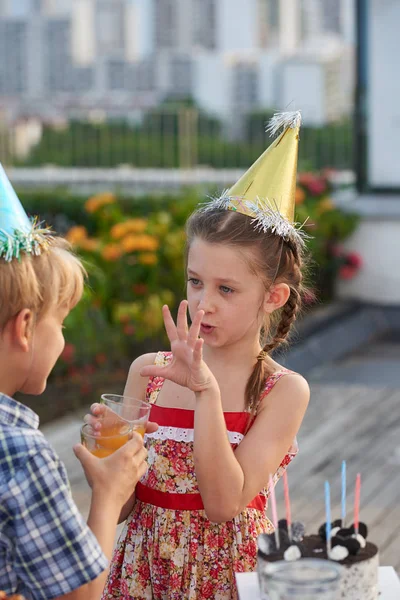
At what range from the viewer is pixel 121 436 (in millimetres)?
1924

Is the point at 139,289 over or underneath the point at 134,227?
underneath

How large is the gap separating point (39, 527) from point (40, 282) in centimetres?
40

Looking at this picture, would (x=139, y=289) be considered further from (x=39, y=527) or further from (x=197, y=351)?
(x=39, y=527)

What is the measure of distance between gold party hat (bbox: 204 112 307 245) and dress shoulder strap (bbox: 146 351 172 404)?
364mm

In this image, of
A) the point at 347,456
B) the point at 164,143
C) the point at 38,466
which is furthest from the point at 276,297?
the point at 164,143

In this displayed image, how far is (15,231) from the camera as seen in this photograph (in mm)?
1820

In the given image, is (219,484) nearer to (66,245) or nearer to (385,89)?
(66,245)

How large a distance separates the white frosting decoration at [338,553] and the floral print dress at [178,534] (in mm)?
505

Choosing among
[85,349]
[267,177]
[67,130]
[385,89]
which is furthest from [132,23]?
[267,177]

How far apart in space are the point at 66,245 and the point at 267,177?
584mm

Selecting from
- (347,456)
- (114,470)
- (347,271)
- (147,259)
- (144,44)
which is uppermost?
(144,44)

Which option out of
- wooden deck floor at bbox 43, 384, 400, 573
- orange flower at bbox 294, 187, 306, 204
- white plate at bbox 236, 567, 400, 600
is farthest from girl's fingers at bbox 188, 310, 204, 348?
orange flower at bbox 294, 187, 306, 204

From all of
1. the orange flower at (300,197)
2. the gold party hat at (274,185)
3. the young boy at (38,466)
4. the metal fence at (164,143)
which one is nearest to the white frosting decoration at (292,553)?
the young boy at (38,466)

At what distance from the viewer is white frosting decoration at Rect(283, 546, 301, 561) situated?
5.66ft
